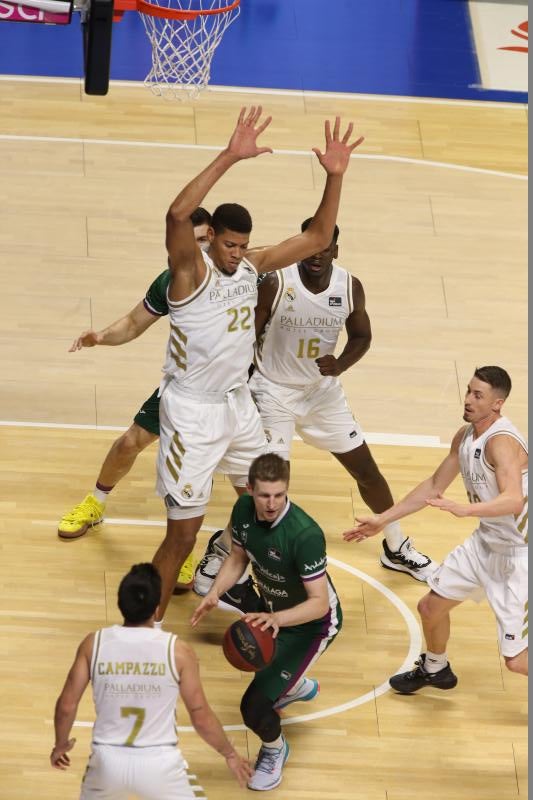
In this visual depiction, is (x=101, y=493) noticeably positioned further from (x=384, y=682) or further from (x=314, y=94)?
(x=314, y=94)

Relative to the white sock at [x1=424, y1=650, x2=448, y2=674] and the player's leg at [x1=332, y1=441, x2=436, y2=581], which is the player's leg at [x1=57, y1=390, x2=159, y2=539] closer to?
the player's leg at [x1=332, y1=441, x2=436, y2=581]

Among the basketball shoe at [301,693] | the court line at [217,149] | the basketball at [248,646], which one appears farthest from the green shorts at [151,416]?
the court line at [217,149]

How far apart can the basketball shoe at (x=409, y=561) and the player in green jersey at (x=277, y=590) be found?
152 cm

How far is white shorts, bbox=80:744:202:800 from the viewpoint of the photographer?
6.01m

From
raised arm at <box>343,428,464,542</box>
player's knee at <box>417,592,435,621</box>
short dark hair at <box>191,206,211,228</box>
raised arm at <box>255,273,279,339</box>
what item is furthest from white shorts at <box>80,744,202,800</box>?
short dark hair at <box>191,206,211,228</box>

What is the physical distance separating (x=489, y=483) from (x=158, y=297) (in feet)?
6.79

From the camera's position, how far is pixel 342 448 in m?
8.72

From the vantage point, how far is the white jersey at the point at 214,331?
299 inches

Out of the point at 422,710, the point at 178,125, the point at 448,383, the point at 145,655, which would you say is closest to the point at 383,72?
the point at 178,125

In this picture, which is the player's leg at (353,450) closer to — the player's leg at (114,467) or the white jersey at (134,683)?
the player's leg at (114,467)

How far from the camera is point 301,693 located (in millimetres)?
7621

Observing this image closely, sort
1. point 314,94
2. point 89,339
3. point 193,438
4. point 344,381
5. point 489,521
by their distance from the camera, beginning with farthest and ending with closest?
point 314,94
point 344,381
point 89,339
point 193,438
point 489,521

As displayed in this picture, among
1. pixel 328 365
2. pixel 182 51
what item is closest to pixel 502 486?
pixel 328 365

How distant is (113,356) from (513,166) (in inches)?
173
